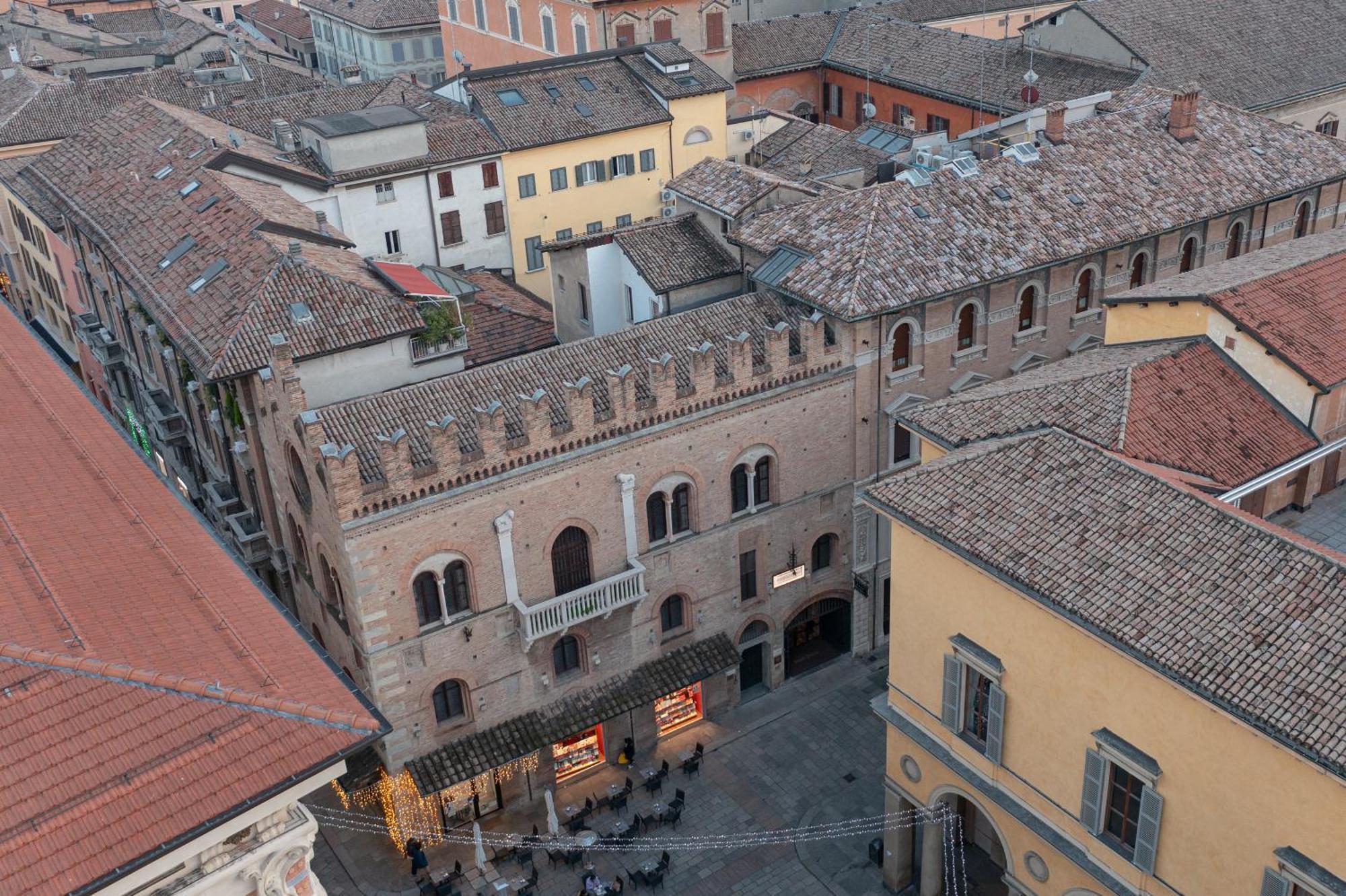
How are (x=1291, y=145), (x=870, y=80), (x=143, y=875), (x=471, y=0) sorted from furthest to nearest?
(x=471, y=0), (x=870, y=80), (x=1291, y=145), (x=143, y=875)

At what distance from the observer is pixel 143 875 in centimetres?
1669

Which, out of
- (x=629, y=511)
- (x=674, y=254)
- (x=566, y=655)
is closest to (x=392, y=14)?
(x=674, y=254)

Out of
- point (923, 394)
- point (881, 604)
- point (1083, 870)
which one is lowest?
point (881, 604)

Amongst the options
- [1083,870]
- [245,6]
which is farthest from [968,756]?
[245,6]

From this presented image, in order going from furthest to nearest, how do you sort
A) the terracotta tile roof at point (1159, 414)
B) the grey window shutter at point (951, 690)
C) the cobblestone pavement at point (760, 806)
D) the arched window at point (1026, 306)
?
the arched window at point (1026, 306) → the cobblestone pavement at point (760, 806) → the terracotta tile roof at point (1159, 414) → the grey window shutter at point (951, 690)

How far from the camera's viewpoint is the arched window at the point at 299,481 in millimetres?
33559

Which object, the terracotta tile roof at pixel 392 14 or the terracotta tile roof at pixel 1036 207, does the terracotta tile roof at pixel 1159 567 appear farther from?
the terracotta tile roof at pixel 392 14

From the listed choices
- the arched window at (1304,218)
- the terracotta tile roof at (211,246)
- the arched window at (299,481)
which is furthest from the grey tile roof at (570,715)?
the arched window at (1304,218)

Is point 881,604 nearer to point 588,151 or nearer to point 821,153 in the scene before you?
point 821,153

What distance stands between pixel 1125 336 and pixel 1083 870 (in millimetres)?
15027

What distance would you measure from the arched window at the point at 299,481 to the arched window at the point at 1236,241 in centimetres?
3140

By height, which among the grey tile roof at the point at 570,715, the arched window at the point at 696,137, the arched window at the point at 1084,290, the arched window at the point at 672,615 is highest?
the arched window at the point at 696,137

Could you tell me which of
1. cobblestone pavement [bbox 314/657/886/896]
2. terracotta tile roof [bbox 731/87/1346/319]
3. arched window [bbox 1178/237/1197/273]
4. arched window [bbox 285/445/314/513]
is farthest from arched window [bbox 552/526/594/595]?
arched window [bbox 1178/237/1197/273]

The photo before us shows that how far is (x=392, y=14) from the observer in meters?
91.6
